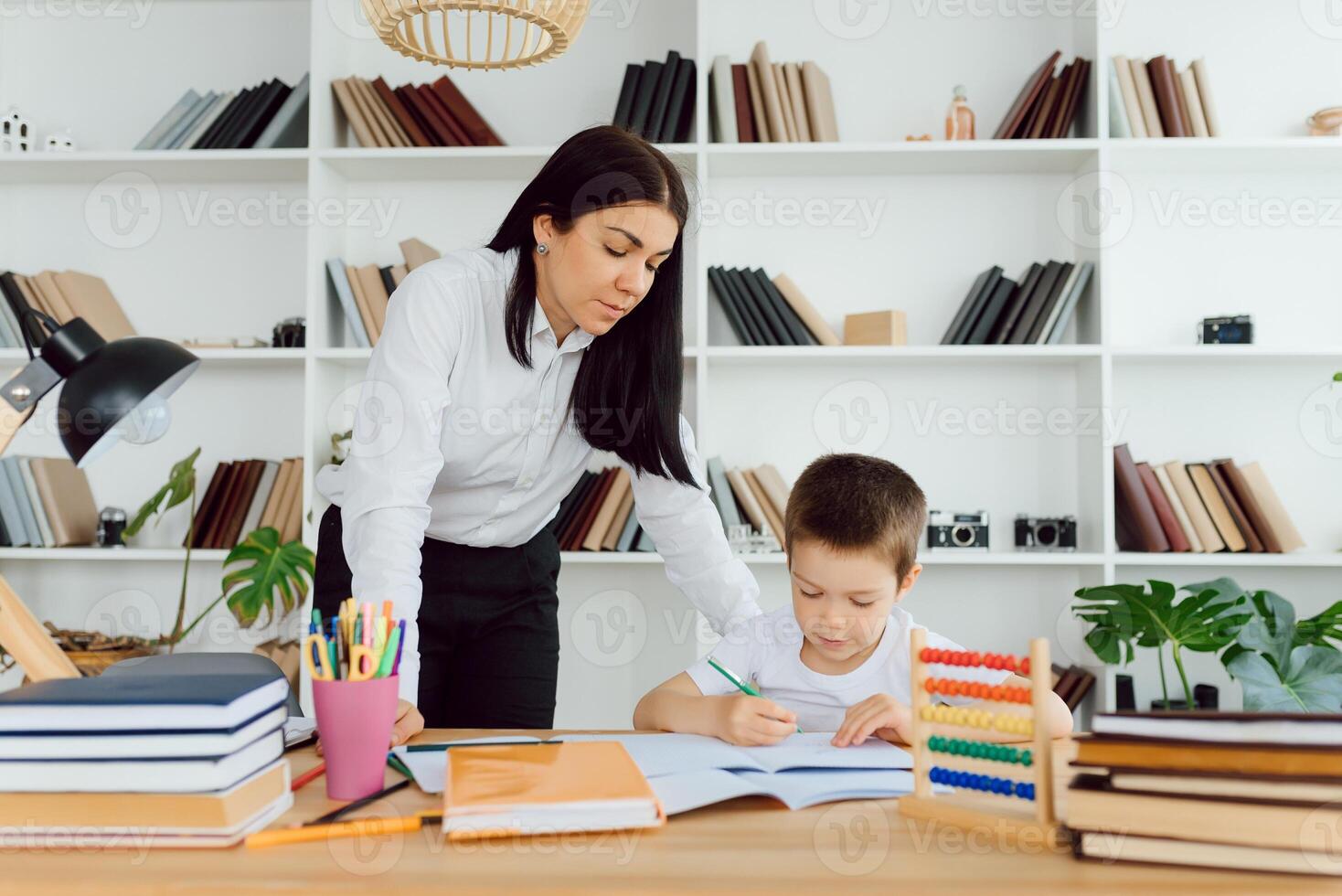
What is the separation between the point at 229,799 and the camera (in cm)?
82

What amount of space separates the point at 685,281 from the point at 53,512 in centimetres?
191

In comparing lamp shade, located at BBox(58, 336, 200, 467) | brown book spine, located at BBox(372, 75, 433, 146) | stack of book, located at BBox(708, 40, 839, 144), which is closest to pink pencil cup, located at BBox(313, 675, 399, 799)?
lamp shade, located at BBox(58, 336, 200, 467)

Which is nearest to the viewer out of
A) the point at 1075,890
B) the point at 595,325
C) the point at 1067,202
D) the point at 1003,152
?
the point at 1075,890

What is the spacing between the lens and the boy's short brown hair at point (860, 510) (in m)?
1.42

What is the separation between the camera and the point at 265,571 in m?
2.84

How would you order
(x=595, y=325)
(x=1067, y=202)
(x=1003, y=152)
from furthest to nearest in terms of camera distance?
(x=1067, y=202)
(x=1003, y=152)
(x=595, y=325)

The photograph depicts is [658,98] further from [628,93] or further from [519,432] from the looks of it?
[519,432]

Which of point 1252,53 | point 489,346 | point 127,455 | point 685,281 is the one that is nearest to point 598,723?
point 685,281

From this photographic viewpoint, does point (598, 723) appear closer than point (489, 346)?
No

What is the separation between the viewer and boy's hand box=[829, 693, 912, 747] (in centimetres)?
114

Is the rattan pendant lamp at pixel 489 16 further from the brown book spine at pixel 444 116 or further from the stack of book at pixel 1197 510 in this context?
the stack of book at pixel 1197 510

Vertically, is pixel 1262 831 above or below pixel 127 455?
below

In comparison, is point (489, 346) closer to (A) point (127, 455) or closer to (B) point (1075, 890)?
(B) point (1075, 890)

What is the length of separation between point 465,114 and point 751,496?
4.43 ft
